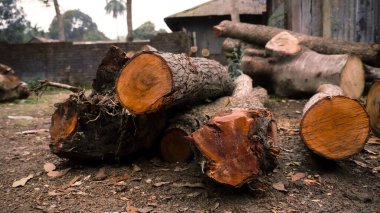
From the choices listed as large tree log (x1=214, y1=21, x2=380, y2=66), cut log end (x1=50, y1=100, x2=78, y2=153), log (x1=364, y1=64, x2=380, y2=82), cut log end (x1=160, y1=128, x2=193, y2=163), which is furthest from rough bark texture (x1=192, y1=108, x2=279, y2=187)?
large tree log (x1=214, y1=21, x2=380, y2=66)

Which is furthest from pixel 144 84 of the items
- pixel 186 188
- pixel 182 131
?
pixel 186 188

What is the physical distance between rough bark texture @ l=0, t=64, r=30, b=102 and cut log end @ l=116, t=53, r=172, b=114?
633 cm

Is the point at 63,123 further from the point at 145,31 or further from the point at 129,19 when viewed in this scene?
the point at 145,31

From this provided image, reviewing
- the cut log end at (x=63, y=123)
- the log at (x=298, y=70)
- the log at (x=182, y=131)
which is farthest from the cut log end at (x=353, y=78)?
the cut log end at (x=63, y=123)

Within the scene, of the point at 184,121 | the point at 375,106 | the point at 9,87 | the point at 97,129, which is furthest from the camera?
the point at 9,87

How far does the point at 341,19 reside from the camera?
658cm

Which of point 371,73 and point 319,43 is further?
point 319,43

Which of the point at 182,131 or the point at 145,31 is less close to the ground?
the point at 145,31

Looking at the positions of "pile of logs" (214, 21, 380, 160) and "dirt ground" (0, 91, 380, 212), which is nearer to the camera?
"dirt ground" (0, 91, 380, 212)

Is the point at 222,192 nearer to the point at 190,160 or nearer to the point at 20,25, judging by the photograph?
the point at 190,160

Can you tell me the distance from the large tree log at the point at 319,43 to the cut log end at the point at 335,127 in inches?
130

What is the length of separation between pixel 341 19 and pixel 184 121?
16.3 feet

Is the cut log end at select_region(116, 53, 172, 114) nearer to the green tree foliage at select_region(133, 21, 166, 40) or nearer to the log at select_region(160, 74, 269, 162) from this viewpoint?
the log at select_region(160, 74, 269, 162)

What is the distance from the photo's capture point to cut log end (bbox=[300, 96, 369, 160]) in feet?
8.38
